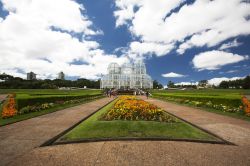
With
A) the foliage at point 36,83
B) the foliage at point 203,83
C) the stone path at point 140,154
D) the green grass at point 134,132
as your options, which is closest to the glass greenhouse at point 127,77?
the foliage at point 36,83

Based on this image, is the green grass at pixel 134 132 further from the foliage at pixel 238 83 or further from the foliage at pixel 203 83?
the foliage at pixel 203 83

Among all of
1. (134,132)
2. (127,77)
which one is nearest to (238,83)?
(127,77)

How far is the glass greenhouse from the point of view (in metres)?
81.5

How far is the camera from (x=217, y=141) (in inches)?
251

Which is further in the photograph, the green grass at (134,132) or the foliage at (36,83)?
the foliage at (36,83)

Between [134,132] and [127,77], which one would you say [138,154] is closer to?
[134,132]

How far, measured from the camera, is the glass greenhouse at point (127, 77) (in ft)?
267

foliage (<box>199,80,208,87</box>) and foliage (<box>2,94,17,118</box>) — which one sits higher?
foliage (<box>199,80,208,87</box>)

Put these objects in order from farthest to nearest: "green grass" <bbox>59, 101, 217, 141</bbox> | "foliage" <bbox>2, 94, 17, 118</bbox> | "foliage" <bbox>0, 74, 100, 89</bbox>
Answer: "foliage" <bbox>0, 74, 100, 89</bbox> < "foliage" <bbox>2, 94, 17, 118</bbox> < "green grass" <bbox>59, 101, 217, 141</bbox>

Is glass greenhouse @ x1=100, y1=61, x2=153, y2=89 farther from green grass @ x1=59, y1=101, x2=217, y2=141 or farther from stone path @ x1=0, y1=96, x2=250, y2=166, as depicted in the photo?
stone path @ x1=0, y1=96, x2=250, y2=166

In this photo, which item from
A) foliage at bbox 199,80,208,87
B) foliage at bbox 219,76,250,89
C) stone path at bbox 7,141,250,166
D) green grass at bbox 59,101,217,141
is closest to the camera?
stone path at bbox 7,141,250,166

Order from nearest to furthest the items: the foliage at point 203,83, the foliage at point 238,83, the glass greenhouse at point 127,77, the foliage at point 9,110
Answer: the foliage at point 9,110
the glass greenhouse at point 127,77
the foliage at point 238,83
the foliage at point 203,83

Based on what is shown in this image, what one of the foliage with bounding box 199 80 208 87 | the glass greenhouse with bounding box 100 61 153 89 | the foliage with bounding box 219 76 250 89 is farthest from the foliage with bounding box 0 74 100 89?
the foliage with bounding box 199 80 208 87

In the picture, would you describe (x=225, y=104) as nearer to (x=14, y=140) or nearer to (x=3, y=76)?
(x=14, y=140)
